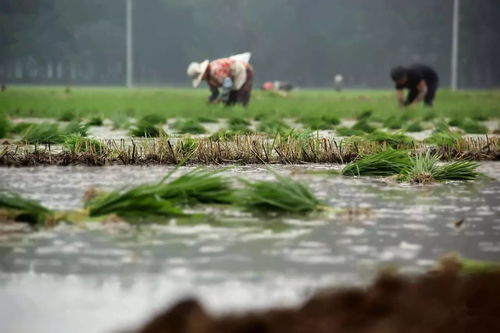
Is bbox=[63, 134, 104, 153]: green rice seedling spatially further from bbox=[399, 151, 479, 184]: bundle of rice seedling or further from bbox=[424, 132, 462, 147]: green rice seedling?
bbox=[424, 132, 462, 147]: green rice seedling

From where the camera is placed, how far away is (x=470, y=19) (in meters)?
25.8

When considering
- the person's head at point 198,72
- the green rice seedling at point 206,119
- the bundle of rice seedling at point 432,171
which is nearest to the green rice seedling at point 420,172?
the bundle of rice seedling at point 432,171

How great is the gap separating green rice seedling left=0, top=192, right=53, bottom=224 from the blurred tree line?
20.9m

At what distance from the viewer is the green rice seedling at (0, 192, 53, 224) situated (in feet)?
11.1

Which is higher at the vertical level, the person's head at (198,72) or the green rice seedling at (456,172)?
the person's head at (198,72)

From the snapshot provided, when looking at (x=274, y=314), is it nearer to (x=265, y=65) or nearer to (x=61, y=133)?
(x=61, y=133)

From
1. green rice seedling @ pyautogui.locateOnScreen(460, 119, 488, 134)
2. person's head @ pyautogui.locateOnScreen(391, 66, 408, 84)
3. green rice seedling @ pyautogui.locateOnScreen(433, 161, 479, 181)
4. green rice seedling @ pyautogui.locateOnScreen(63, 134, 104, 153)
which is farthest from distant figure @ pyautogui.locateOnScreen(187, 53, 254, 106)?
green rice seedling @ pyautogui.locateOnScreen(433, 161, 479, 181)

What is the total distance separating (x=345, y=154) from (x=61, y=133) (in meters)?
1.75

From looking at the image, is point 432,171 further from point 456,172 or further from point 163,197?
point 163,197

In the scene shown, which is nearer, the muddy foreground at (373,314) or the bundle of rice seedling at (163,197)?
the muddy foreground at (373,314)

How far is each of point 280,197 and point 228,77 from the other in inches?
364

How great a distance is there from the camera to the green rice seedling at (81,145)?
5.45 m

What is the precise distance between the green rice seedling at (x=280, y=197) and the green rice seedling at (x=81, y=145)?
1.96m

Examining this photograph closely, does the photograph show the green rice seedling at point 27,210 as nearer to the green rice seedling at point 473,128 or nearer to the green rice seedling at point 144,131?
the green rice seedling at point 144,131
